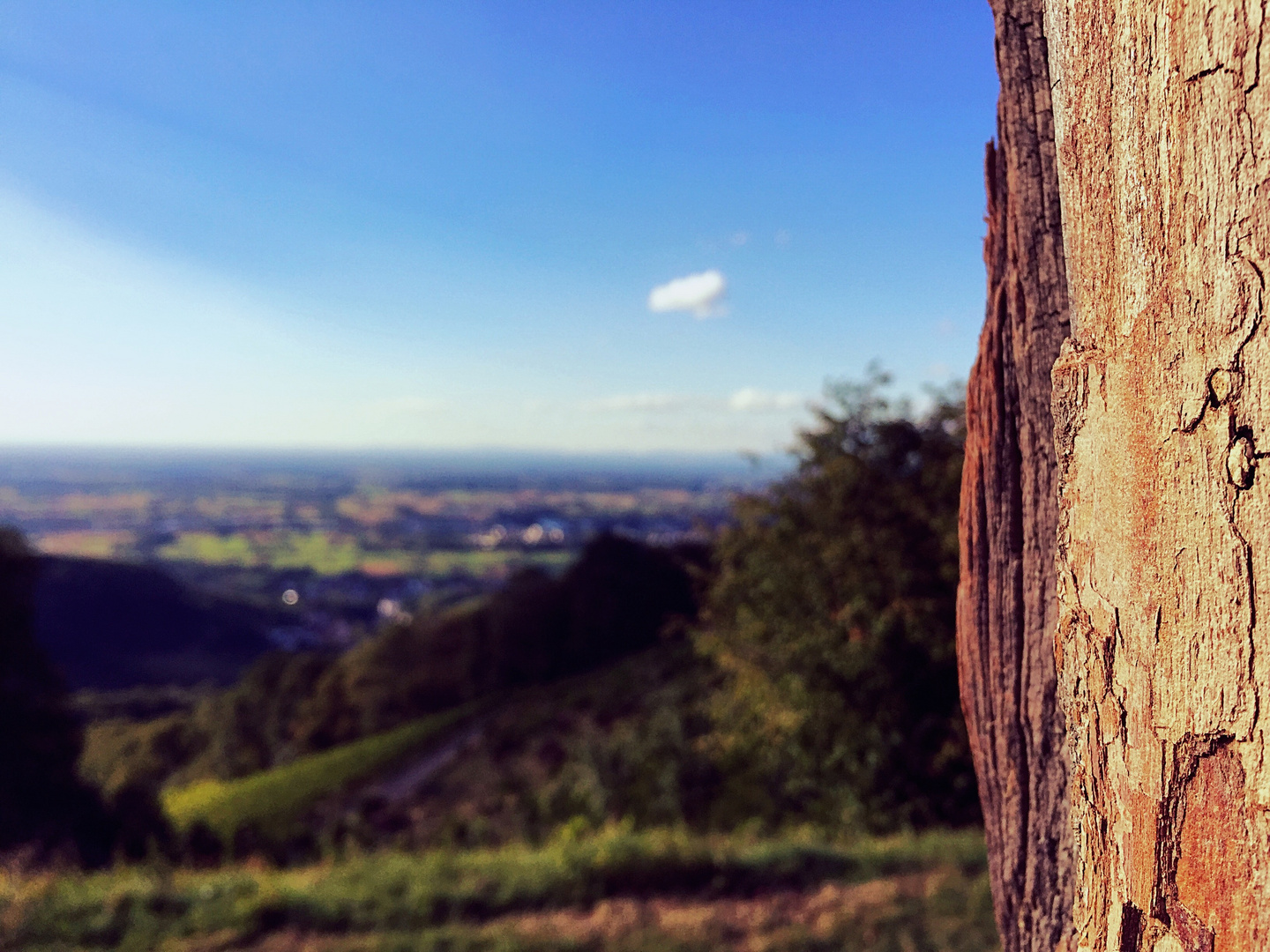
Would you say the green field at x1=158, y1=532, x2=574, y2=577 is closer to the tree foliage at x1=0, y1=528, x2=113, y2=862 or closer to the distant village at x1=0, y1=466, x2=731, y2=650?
the distant village at x1=0, y1=466, x2=731, y2=650

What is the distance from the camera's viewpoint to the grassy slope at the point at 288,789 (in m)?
22.4

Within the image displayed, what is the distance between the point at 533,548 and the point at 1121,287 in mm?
91570

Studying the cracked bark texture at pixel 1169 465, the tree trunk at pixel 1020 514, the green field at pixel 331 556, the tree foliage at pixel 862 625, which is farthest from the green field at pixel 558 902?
the green field at pixel 331 556

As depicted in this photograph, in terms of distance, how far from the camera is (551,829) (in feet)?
51.9

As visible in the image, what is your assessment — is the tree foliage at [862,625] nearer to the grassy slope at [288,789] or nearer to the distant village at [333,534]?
the grassy slope at [288,789]

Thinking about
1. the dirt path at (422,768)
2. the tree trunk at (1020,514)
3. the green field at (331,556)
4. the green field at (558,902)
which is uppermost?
the tree trunk at (1020,514)

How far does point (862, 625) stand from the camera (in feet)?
31.8

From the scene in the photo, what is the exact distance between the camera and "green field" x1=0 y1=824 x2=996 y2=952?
19.2 ft

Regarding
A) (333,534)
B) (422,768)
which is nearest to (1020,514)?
(422,768)

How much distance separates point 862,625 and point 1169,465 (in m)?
9.12

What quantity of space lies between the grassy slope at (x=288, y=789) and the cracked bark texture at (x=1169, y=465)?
902 inches

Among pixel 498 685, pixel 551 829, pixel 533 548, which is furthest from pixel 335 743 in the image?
pixel 533 548

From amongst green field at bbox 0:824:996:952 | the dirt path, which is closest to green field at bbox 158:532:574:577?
the dirt path

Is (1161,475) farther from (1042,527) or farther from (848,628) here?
(848,628)
